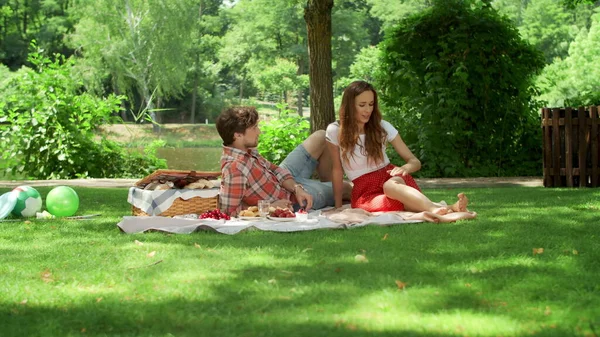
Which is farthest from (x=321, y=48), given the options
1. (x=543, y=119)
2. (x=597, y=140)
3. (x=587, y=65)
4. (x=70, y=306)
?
(x=587, y=65)

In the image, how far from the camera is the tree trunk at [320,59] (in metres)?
10.1

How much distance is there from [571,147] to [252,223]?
192 inches

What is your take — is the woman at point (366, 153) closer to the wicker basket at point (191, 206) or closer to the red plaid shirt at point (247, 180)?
the red plaid shirt at point (247, 180)

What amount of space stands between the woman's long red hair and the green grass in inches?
42.0

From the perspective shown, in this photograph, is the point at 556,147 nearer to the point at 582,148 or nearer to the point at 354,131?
the point at 582,148

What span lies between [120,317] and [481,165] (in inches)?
354

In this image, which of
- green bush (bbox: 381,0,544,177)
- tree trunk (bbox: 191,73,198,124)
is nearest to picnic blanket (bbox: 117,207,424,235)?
green bush (bbox: 381,0,544,177)

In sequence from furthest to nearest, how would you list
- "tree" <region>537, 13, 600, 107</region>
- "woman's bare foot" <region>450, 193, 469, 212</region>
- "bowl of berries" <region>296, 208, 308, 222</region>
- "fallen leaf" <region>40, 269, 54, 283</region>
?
"tree" <region>537, 13, 600, 107</region> → "bowl of berries" <region>296, 208, 308, 222</region> → "woman's bare foot" <region>450, 193, 469, 212</region> → "fallen leaf" <region>40, 269, 54, 283</region>

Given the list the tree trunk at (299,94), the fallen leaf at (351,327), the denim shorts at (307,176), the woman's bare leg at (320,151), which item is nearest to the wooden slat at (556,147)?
the woman's bare leg at (320,151)

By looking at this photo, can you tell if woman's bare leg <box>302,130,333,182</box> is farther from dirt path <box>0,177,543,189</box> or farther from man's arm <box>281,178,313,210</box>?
dirt path <box>0,177,543,189</box>

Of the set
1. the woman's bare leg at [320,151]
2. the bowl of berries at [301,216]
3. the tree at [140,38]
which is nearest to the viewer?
the bowl of berries at [301,216]

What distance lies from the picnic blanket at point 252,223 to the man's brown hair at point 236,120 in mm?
792

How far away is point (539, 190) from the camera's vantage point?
8.50 metres

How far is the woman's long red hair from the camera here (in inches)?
253
